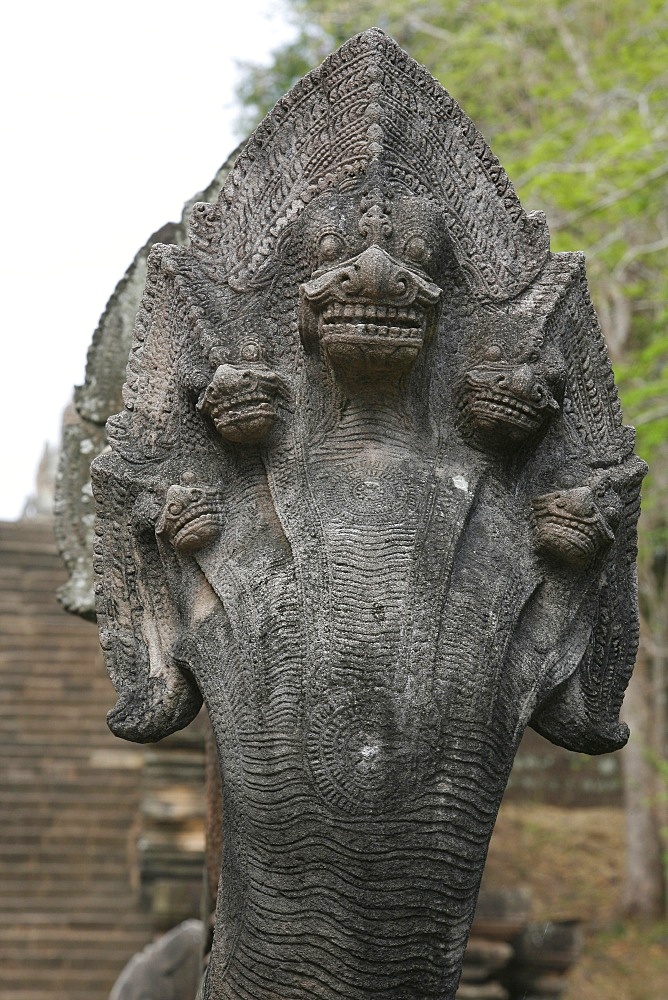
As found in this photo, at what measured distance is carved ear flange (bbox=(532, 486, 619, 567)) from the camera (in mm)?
2135

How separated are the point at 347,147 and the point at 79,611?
160 centimetres

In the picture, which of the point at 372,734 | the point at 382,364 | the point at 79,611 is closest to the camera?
the point at 372,734

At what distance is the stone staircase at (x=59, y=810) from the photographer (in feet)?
28.1

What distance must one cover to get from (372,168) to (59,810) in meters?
9.05

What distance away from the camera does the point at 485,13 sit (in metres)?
10.2

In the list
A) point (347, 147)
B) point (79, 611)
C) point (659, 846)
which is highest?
point (347, 147)

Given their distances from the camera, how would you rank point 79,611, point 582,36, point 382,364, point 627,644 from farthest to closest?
1. point 582,36
2. point 79,611
3. point 627,644
4. point 382,364

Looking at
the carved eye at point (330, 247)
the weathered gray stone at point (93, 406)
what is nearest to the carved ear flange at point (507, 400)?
the carved eye at point (330, 247)

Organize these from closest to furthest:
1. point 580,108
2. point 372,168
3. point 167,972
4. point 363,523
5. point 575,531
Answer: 1. point 363,523
2. point 575,531
3. point 372,168
4. point 167,972
5. point 580,108

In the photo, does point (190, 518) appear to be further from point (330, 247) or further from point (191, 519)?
point (330, 247)

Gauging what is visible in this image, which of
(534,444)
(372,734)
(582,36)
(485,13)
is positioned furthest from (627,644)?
(582,36)

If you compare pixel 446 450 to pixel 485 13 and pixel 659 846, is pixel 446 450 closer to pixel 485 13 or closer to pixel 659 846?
pixel 485 13

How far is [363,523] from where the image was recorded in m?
2.02

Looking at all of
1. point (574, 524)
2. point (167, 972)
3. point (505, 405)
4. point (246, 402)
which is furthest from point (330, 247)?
point (167, 972)
